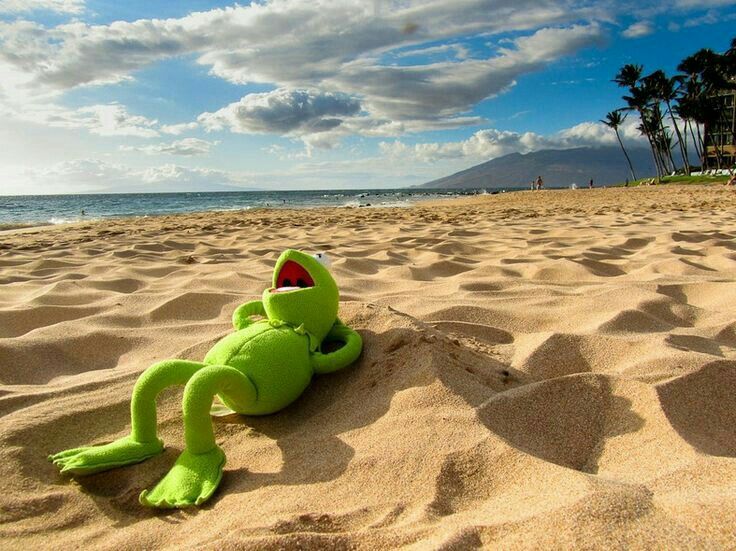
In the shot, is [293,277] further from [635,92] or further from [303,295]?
[635,92]

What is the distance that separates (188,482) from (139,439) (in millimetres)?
308

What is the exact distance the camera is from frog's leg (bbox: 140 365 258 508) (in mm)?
1327

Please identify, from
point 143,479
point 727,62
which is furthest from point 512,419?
→ point 727,62

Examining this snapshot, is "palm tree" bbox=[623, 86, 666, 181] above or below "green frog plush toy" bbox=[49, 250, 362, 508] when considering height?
above

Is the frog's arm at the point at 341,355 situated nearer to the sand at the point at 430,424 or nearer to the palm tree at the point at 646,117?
the sand at the point at 430,424

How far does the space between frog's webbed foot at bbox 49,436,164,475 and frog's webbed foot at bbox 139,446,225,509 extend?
0.55ft

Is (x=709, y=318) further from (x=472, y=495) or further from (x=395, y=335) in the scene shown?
(x=472, y=495)

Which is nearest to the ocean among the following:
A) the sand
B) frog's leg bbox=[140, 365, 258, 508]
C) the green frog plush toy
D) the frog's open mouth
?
the sand

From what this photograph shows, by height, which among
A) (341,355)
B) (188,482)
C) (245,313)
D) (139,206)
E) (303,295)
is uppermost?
(139,206)

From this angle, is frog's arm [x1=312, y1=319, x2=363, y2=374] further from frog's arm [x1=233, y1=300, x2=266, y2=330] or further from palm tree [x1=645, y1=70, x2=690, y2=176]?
palm tree [x1=645, y1=70, x2=690, y2=176]

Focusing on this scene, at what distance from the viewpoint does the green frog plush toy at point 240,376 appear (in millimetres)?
1425

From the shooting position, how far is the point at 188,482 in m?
1.36

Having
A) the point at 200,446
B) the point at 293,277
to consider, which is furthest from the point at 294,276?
the point at 200,446

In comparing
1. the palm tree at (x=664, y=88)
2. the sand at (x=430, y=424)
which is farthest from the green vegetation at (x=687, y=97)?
the sand at (x=430, y=424)
